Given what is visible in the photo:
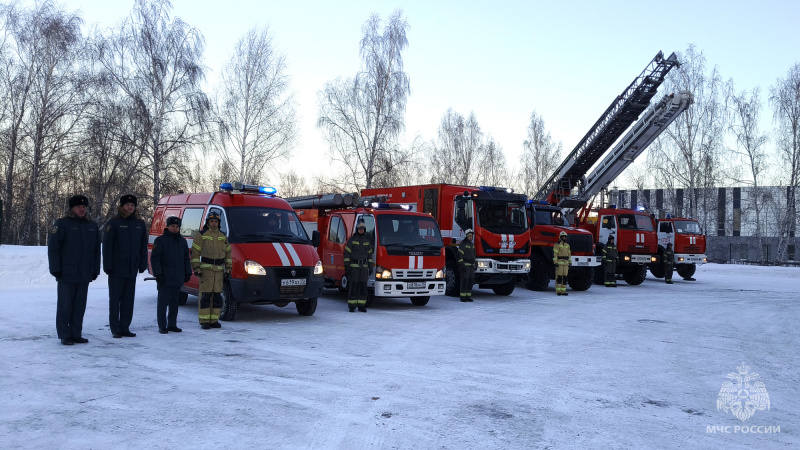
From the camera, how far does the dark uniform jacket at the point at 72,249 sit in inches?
277

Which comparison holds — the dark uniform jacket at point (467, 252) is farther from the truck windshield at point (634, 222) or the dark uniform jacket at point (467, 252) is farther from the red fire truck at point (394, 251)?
the truck windshield at point (634, 222)

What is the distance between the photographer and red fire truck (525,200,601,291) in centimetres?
1708

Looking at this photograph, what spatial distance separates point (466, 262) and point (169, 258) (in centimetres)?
726

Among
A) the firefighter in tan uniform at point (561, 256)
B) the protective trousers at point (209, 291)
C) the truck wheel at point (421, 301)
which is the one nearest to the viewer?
the protective trousers at point (209, 291)

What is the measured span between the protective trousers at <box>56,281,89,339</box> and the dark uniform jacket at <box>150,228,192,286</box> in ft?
3.74

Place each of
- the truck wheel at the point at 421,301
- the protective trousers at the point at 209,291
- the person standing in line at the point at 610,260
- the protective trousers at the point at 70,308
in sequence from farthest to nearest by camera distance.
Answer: the person standing in line at the point at 610,260
the truck wheel at the point at 421,301
the protective trousers at the point at 209,291
the protective trousers at the point at 70,308

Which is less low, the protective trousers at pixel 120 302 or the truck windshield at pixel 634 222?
the truck windshield at pixel 634 222

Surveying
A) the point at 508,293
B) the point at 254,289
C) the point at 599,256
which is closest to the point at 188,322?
the point at 254,289

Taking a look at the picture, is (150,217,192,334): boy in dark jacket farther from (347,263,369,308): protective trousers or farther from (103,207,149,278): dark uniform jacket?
(347,263,369,308): protective trousers

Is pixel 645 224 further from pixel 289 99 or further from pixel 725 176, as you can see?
pixel 725 176

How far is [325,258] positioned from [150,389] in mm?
8403

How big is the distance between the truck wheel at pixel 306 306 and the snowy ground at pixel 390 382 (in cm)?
15

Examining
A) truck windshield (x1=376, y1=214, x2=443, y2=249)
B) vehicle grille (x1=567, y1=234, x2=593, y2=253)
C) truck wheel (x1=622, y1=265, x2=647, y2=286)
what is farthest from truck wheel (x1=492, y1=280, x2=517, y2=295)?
truck wheel (x1=622, y1=265, x2=647, y2=286)

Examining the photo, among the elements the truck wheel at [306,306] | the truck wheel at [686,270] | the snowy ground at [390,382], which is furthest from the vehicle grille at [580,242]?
the truck wheel at [306,306]
